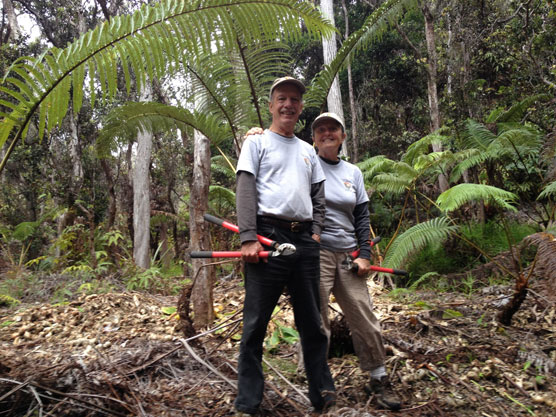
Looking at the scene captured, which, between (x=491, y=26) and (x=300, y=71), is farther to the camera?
(x=300, y=71)

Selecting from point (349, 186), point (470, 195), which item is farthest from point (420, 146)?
point (349, 186)

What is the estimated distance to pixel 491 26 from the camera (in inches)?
324

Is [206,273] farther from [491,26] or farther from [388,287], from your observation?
[491,26]

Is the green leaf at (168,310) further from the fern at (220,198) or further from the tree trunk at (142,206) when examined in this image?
the tree trunk at (142,206)

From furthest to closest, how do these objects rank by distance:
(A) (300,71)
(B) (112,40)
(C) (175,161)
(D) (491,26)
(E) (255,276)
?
(A) (300,71) < (C) (175,161) < (D) (491,26) < (B) (112,40) < (E) (255,276)

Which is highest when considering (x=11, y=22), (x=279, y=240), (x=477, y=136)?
(x=11, y=22)

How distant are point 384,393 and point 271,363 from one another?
3.17 ft

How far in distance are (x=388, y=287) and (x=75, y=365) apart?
162 inches

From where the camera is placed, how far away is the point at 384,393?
2492 millimetres

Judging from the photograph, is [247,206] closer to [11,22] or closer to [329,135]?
[329,135]

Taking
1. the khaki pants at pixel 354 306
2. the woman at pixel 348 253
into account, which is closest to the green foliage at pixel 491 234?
the woman at pixel 348 253

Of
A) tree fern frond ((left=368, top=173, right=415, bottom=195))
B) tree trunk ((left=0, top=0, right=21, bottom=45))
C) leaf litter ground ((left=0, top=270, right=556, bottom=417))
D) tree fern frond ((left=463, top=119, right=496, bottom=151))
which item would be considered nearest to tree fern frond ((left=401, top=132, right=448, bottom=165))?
tree fern frond ((left=463, top=119, right=496, bottom=151))

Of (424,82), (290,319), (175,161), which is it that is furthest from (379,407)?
(424,82)

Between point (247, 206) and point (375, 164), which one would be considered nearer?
point (247, 206)
